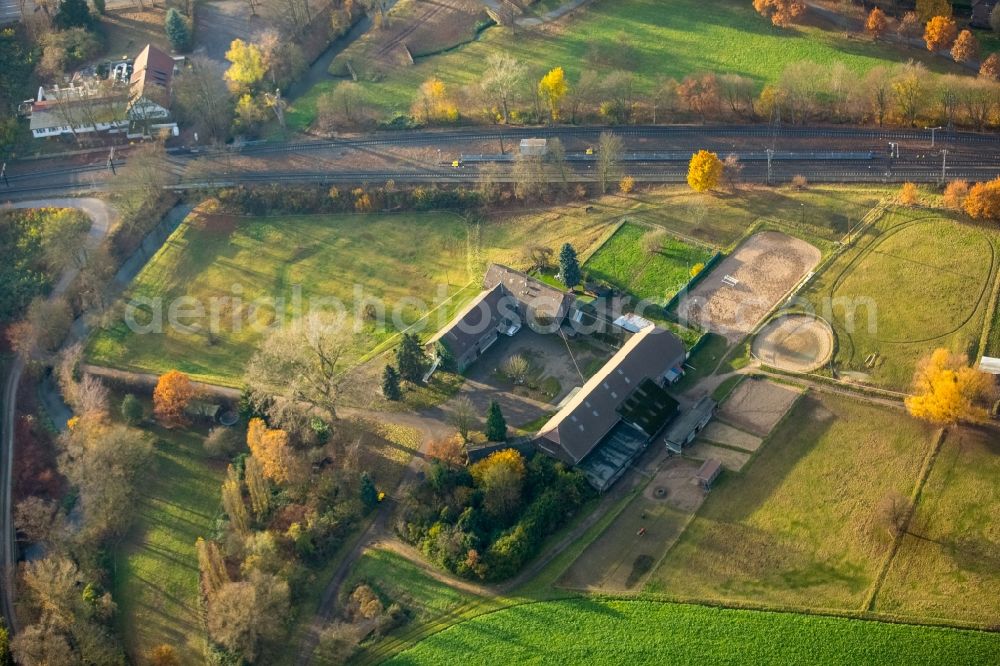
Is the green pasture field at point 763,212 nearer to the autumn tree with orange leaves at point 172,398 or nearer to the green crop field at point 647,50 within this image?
the green crop field at point 647,50

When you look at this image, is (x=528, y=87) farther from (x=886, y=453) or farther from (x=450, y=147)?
(x=886, y=453)

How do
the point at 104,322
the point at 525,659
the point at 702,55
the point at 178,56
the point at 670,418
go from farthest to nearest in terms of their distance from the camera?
the point at 178,56, the point at 702,55, the point at 104,322, the point at 670,418, the point at 525,659

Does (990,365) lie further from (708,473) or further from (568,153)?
(568,153)

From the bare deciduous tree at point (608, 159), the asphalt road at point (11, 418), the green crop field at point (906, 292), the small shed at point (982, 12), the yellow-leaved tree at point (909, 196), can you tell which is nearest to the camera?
the asphalt road at point (11, 418)

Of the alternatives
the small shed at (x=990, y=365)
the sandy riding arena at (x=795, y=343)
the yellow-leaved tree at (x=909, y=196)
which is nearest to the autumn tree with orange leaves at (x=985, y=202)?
the yellow-leaved tree at (x=909, y=196)

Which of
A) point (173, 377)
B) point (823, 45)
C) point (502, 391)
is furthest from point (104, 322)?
point (823, 45)

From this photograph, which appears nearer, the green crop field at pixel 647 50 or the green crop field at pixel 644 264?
A: the green crop field at pixel 644 264

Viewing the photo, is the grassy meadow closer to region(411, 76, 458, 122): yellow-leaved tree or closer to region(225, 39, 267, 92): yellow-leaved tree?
region(411, 76, 458, 122): yellow-leaved tree
